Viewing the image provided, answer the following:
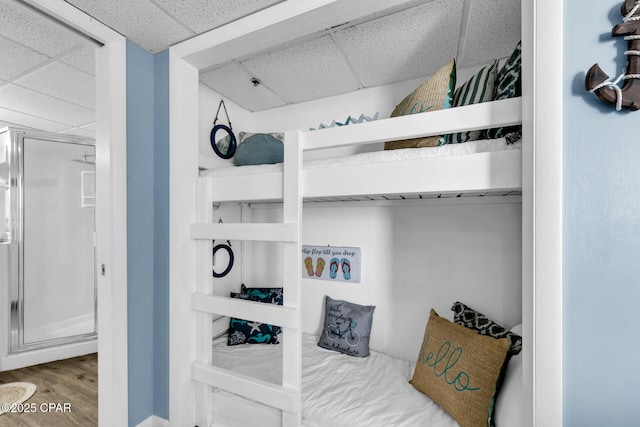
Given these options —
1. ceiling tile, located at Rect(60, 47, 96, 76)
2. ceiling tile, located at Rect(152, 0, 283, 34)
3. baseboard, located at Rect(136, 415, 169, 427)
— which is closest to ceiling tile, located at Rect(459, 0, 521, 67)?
ceiling tile, located at Rect(152, 0, 283, 34)

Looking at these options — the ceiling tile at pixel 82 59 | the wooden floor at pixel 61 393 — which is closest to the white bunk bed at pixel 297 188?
the wooden floor at pixel 61 393

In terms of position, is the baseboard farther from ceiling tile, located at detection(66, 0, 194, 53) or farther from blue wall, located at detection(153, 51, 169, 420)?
ceiling tile, located at detection(66, 0, 194, 53)

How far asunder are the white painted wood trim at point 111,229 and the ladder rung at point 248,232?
0.37 m

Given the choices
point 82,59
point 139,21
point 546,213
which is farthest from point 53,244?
point 546,213

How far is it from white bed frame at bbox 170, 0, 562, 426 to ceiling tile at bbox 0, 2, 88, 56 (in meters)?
0.52

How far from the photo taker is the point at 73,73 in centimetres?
198

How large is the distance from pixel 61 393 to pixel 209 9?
264cm

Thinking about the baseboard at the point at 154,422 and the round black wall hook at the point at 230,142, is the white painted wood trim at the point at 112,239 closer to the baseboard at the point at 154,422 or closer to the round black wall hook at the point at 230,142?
the baseboard at the point at 154,422

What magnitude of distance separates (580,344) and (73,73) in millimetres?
3001

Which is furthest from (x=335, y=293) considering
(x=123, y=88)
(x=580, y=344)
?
(x=123, y=88)

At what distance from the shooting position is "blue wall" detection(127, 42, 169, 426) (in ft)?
4.94

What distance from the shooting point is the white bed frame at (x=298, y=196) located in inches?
32.1

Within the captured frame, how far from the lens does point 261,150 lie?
192 centimetres

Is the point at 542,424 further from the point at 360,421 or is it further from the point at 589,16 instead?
the point at 589,16
